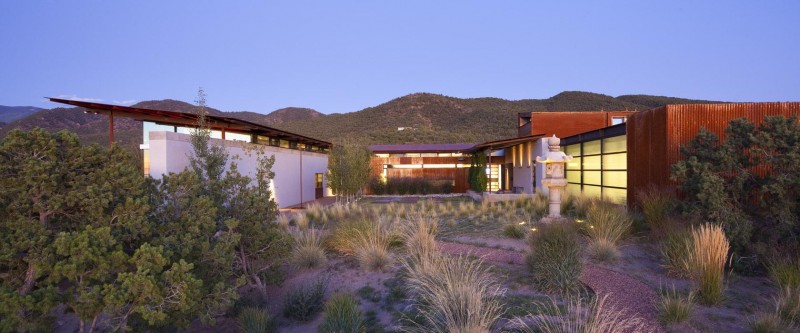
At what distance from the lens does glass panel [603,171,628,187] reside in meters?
14.0

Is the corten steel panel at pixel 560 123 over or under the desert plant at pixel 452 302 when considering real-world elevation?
over

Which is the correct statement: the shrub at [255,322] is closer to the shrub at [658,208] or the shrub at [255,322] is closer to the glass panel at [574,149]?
the shrub at [658,208]

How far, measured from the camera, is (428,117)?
62375mm

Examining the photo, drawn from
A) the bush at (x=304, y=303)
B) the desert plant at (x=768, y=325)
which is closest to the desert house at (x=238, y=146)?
the bush at (x=304, y=303)

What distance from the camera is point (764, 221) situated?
781 centimetres

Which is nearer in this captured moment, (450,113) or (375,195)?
(375,195)

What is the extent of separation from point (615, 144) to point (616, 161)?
543 millimetres

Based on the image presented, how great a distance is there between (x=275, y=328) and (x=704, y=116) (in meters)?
9.45

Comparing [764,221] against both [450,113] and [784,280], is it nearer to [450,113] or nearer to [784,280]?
[784,280]

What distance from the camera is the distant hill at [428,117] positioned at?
48969 mm

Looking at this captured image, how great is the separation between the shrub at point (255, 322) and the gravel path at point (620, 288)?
354cm

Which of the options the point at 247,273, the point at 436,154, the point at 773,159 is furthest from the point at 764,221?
the point at 436,154

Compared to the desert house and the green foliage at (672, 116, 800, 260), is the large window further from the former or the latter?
the desert house

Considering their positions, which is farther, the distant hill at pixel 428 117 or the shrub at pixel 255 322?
the distant hill at pixel 428 117
